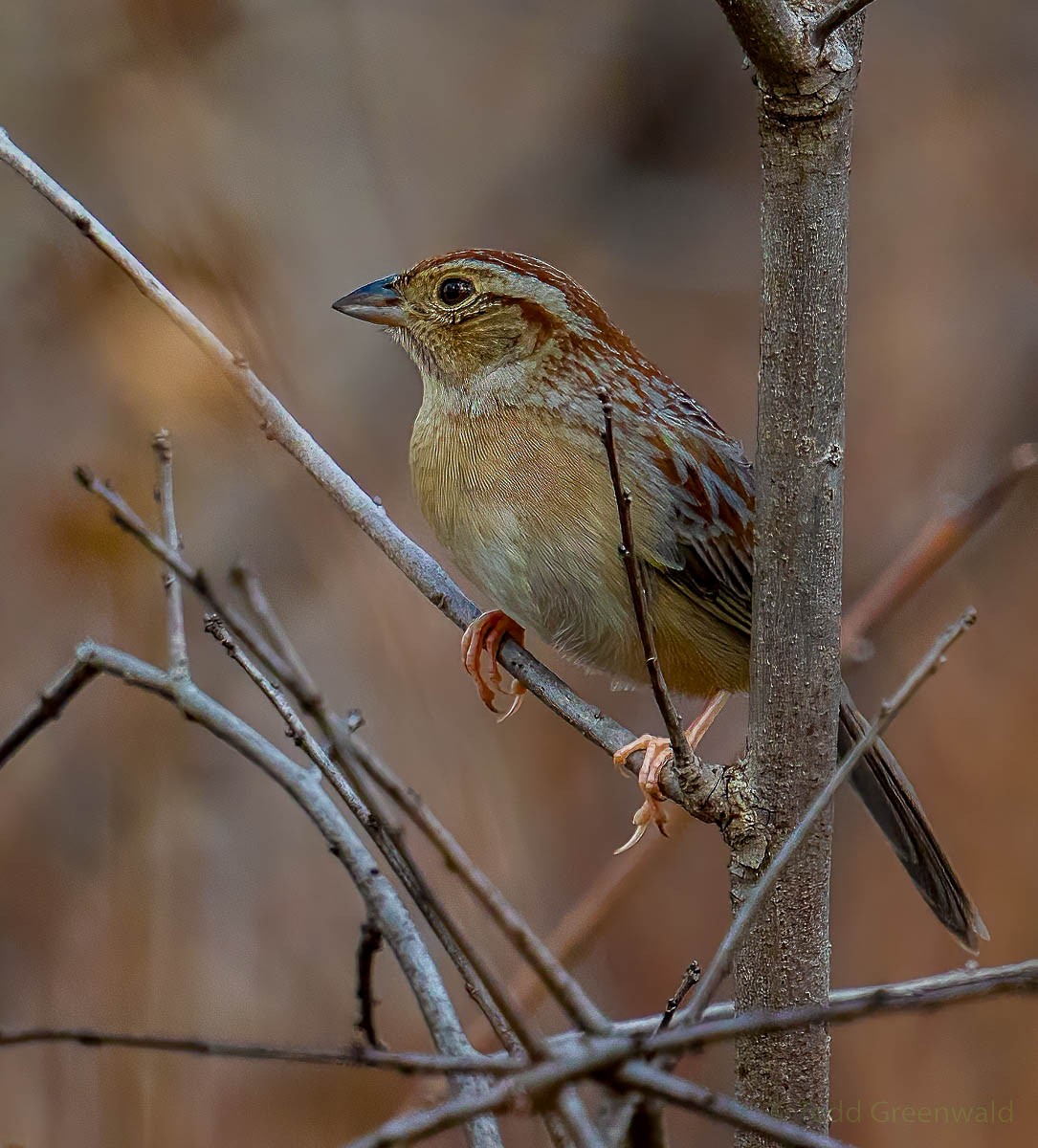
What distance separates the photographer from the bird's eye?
3.58 metres

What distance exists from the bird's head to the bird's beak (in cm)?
5

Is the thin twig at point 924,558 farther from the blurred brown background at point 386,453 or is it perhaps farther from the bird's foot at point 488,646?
the blurred brown background at point 386,453

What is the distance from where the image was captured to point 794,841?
1.55m

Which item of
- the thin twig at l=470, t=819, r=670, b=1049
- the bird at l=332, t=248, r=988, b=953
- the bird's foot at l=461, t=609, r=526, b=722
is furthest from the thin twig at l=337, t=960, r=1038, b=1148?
the bird's foot at l=461, t=609, r=526, b=722

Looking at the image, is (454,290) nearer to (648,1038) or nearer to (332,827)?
(332,827)

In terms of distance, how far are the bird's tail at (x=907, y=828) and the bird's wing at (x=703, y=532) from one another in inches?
16.8

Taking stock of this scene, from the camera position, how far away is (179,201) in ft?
17.8

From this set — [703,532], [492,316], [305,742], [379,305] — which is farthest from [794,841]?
[379,305]

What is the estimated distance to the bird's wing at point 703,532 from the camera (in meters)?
3.19

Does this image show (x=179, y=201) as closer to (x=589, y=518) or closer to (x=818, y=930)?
(x=589, y=518)

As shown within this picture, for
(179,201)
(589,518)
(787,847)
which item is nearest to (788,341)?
(787,847)

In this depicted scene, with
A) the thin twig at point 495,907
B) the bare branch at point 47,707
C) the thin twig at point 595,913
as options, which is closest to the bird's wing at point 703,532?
the thin twig at point 595,913

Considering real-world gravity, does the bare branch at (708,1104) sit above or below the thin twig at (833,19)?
below

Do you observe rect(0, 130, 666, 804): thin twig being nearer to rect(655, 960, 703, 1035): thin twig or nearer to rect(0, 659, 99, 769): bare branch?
rect(655, 960, 703, 1035): thin twig
